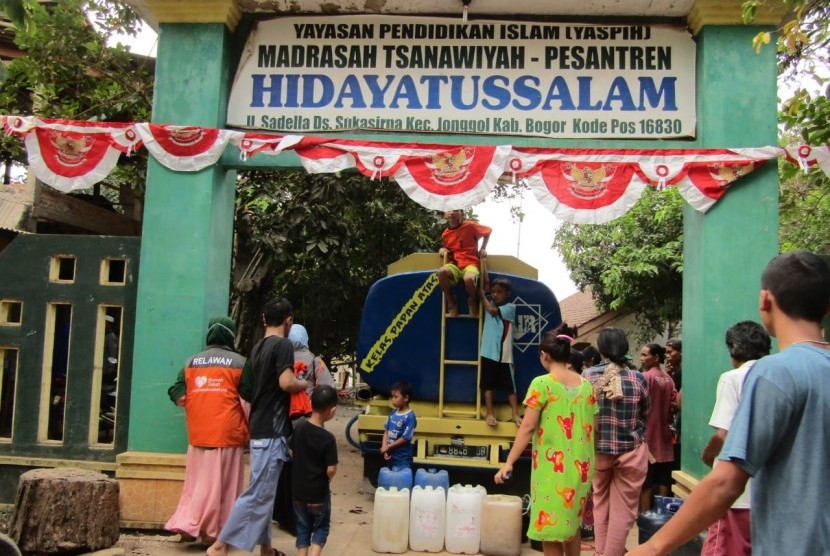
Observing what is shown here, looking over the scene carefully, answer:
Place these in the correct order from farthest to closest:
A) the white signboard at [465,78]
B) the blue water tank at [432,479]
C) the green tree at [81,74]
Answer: the green tree at [81,74] < the blue water tank at [432,479] < the white signboard at [465,78]

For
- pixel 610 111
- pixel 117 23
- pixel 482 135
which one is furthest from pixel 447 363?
pixel 117 23

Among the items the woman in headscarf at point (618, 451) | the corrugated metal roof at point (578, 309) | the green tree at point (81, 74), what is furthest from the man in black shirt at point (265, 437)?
the corrugated metal roof at point (578, 309)

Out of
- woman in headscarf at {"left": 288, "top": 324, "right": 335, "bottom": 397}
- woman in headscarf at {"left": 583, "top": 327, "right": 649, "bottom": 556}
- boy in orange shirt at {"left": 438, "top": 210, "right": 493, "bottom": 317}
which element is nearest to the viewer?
woman in headscarf at {"left": 583, "top": 327, "right": 649, "bottom": 556}

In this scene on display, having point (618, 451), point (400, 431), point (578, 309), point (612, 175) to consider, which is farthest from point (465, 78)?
point (578, 309)

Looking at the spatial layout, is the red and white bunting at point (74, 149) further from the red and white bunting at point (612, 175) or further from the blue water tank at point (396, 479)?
the blue water tank at point (396, 479)

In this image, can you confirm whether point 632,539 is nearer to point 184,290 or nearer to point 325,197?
point 184,290

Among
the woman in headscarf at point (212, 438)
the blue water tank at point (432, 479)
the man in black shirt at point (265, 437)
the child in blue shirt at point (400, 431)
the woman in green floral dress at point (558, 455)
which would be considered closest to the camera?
the woman in green floral dress at point (558, 455)

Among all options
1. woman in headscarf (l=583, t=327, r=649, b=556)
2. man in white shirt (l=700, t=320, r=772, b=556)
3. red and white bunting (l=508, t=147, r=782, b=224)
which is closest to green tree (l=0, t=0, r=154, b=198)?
red and white bunting (l=508, t=147, r=782, b=224)

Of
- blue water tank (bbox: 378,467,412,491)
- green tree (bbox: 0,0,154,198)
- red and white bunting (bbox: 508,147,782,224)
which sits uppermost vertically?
green tree (bbox: 0,0,154,198)

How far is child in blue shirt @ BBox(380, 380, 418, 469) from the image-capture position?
262 inches

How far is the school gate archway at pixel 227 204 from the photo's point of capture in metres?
5.85

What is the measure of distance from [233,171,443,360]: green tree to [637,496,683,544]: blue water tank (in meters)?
6.71

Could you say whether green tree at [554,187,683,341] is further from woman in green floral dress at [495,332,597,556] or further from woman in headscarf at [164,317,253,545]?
woman in headscarf at [164,317,253,545]

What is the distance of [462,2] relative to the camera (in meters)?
6.21
